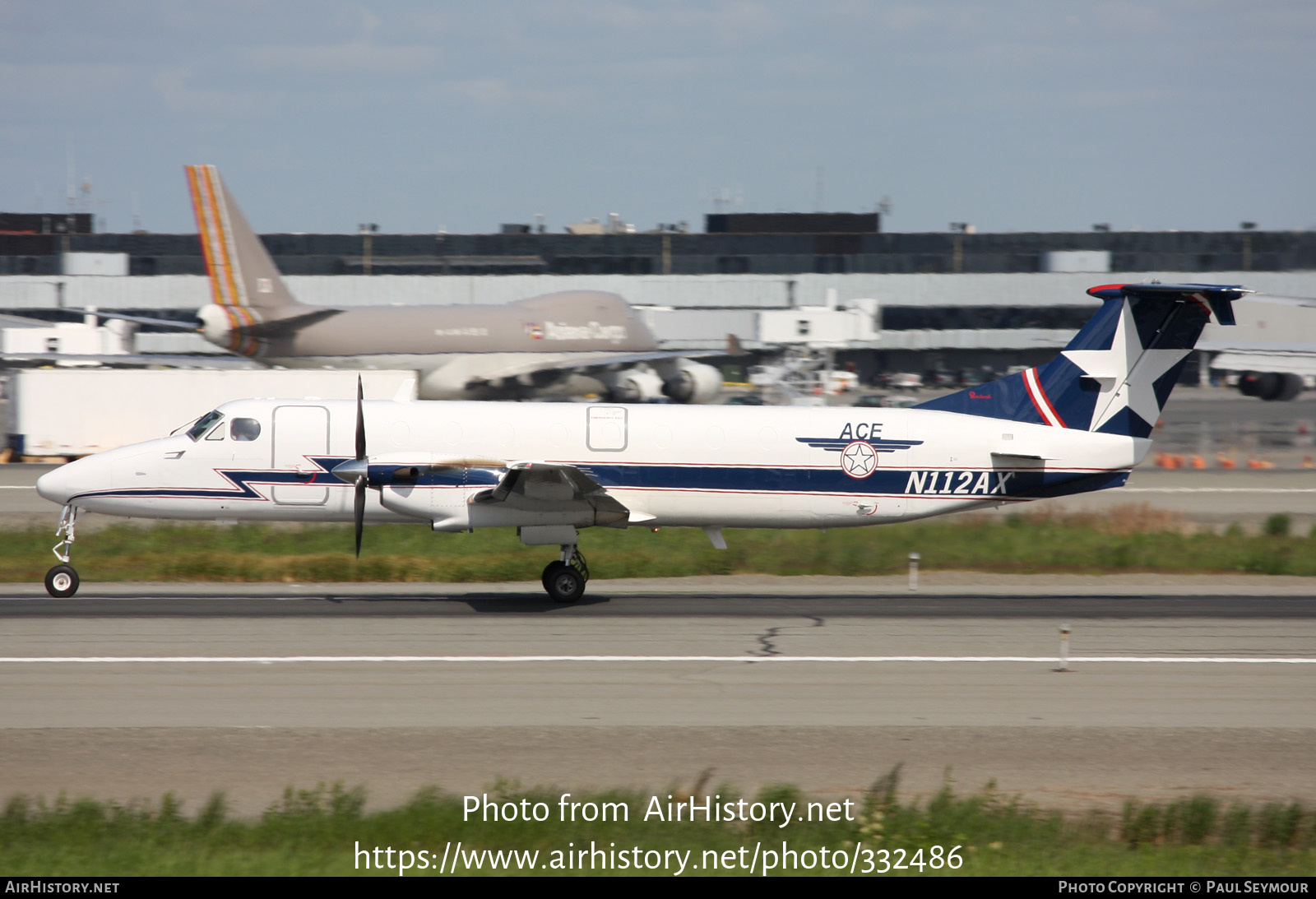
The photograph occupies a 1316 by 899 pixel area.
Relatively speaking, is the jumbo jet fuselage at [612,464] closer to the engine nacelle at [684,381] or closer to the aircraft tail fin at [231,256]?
the aircraft tail fin at [231,256]

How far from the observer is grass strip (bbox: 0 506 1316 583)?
21.4 meters

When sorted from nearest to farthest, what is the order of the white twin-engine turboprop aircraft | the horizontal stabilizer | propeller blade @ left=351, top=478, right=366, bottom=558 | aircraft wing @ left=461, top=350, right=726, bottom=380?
propeller blade @ left=351, top=478, right=366, bottom=558, the white twin-engine turboprop aircraft, the horizontal stabilizer, aircraft wing @ left=461, top=350, right=726, bottom=380

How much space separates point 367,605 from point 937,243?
258 feet

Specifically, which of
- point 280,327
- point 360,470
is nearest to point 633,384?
point 280,327

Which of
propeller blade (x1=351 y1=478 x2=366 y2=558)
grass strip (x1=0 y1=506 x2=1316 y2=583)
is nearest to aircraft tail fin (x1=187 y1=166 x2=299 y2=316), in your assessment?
grass strip (x1=0 y1=506 x2=1316 y2=583)

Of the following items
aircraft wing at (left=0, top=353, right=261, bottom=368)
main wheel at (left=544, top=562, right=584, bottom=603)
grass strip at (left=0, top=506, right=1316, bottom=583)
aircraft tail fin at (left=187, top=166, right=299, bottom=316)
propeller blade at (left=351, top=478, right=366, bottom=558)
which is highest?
aircraft tail fin at (left=187, top=166, right=299, bottom=316)

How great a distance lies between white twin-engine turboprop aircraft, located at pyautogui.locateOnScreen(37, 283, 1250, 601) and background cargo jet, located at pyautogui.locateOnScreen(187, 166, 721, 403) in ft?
72.8

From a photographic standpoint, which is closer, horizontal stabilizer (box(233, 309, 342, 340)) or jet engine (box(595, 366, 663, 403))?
horizontal stabilizer (box(233, 309, 342, 340))

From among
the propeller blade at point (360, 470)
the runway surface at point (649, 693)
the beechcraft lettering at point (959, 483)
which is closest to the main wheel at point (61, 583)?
the runway surface at point (649, 693)

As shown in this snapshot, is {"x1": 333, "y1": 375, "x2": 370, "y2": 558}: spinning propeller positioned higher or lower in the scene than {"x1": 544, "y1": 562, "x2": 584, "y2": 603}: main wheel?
higher

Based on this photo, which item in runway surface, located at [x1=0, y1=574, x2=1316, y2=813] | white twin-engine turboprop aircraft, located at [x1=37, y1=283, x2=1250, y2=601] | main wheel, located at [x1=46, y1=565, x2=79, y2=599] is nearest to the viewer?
runway surface, located at [x1=0, y1=574, x2=1316, y2=813]

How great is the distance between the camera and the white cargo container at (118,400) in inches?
1410

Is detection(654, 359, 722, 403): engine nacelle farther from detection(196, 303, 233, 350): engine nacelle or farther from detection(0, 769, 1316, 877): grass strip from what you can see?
detection(0, 769, 1316, 877): grass strip

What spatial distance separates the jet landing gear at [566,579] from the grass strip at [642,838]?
8.84 metres
